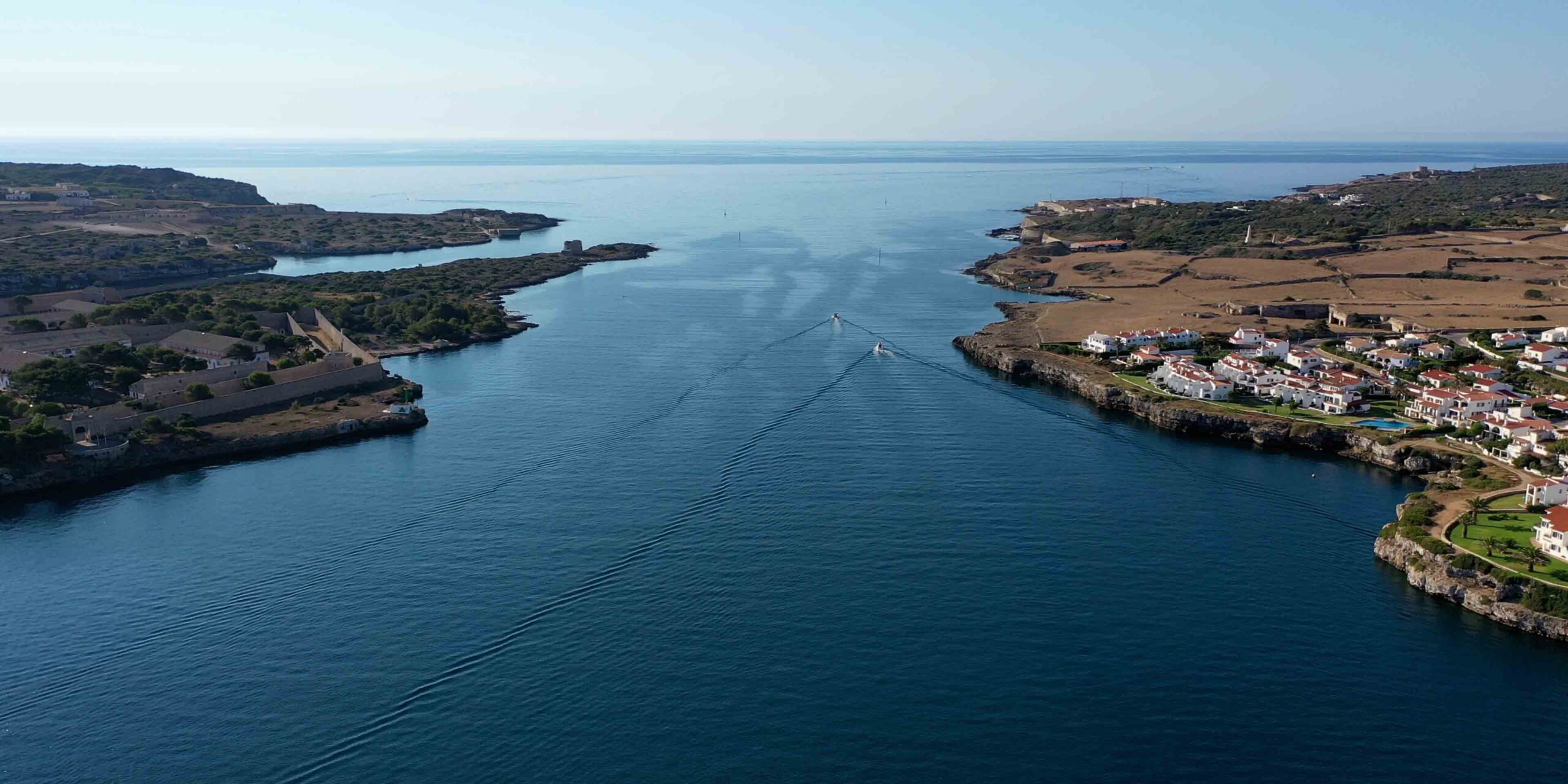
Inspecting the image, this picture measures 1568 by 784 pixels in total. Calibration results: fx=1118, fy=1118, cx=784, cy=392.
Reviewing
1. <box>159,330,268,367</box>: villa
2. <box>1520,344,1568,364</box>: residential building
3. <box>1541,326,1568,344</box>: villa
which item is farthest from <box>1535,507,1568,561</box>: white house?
<box>159,330,268,367</box>: villa

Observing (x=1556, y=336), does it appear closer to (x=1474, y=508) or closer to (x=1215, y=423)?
(x=1215, y=423)

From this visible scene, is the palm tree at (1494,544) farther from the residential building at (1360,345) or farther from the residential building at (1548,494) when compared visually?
the residential building at (1360,345)

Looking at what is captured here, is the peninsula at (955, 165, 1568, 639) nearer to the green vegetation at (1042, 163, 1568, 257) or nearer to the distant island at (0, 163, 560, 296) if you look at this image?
the green vegetation at (1042, 163, 1568, 257)

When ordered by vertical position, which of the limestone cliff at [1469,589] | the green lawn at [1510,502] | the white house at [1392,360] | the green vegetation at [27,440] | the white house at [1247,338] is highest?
the green vegetation at [27,440]

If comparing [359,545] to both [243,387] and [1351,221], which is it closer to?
[243,387]

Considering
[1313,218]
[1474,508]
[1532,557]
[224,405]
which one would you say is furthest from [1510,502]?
[1313,218]

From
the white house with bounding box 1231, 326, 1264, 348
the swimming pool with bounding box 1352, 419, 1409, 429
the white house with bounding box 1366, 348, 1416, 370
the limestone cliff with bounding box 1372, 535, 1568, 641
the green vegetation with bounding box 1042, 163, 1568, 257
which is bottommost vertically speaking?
the limestone cliff with bounding box 1372, 535, 1568, 641

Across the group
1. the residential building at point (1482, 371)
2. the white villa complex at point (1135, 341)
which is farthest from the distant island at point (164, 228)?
the residential building at point (1482, 371)

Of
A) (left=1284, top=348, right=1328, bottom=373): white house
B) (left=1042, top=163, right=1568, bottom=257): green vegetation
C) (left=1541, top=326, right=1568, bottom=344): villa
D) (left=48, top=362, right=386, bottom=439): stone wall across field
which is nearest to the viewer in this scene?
(left=48, top=362, right=386, bottom=439): stone wall across field
